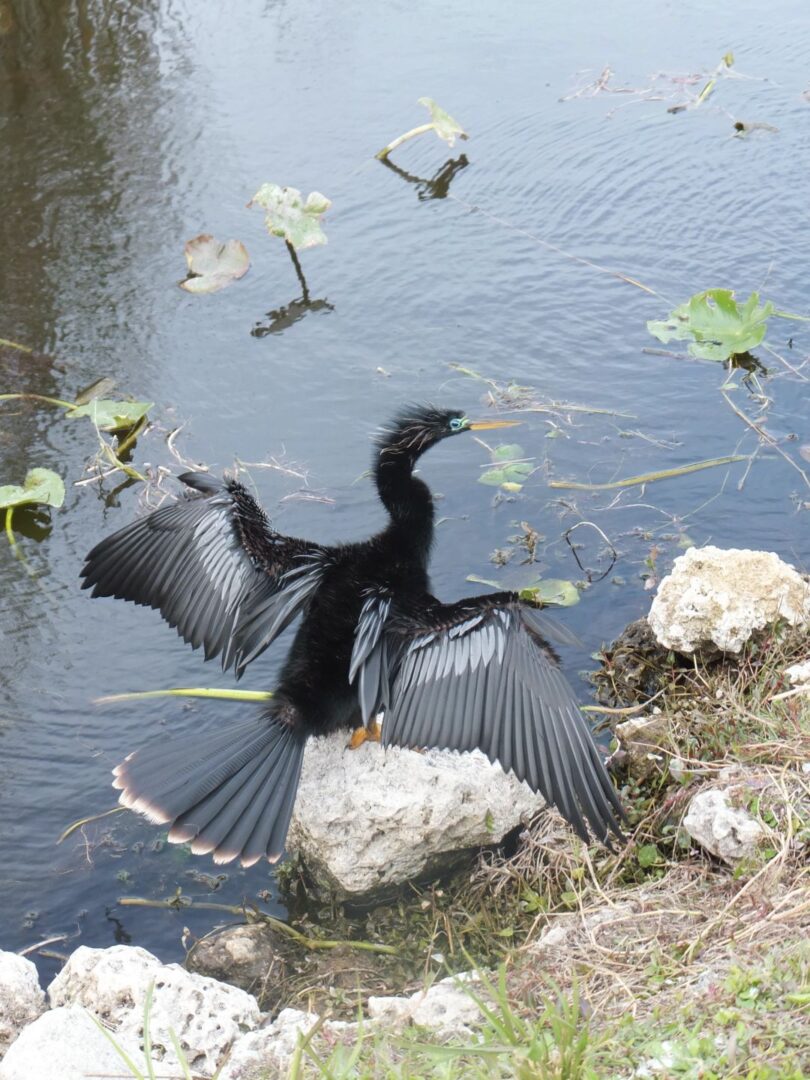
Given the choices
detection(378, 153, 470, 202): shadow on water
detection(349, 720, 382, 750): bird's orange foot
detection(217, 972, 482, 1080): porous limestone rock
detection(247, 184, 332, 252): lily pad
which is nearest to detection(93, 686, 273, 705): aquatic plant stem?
detection(349, 720, 382, 750): bird's orange foot

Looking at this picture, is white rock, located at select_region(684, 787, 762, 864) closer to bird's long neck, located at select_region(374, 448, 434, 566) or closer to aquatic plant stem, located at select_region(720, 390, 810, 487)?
bird's long neck, located at select_region(374, 448, 434, 566)

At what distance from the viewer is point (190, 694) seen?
150 inches

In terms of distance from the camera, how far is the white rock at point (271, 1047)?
8.08 ft

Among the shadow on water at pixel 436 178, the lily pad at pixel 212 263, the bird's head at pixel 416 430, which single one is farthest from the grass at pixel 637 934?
the shadow on water at pixel 436 178

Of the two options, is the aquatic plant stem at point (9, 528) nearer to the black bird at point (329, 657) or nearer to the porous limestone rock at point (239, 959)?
the black bird at point (329, 657)

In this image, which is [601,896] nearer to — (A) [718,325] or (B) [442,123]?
(A) [718,325]

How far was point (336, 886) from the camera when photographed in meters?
3.31

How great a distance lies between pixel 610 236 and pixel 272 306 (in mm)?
1744

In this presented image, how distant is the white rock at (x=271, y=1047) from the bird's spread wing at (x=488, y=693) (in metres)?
0.75

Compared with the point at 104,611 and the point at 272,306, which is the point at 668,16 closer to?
the point at 272,306

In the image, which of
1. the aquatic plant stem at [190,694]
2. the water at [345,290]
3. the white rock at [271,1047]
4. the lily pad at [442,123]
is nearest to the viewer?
the white rock at [271,1047]

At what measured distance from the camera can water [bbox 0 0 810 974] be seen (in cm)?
398

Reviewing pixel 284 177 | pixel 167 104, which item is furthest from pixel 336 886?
pixel 167 104

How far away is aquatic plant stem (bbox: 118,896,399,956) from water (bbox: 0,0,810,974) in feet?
0.11
